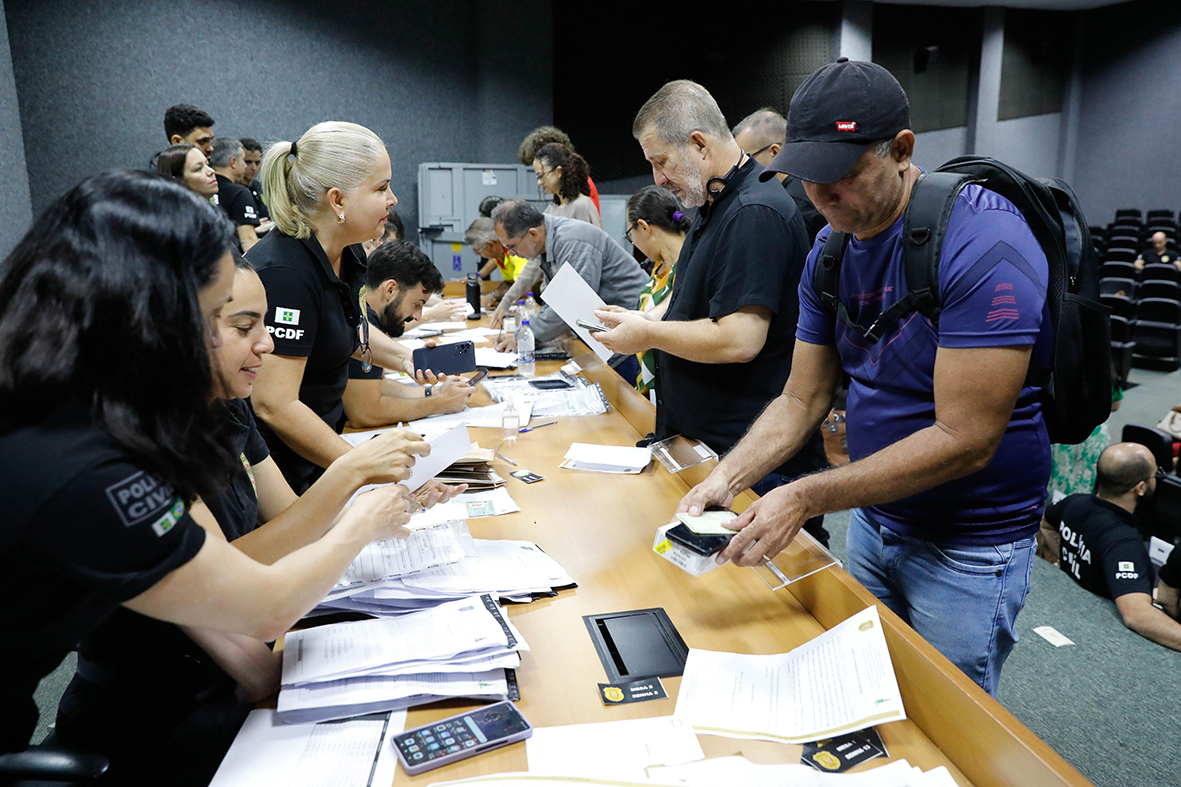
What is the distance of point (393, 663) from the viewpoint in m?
1.12

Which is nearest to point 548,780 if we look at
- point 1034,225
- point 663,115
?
point 1034,225

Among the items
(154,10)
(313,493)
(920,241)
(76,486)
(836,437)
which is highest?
(154,10)

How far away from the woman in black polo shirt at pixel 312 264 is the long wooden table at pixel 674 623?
52cm

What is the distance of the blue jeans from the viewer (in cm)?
134

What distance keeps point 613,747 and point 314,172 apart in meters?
1.44

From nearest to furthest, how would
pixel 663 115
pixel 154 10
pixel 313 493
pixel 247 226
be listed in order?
1. pixel 313 493
2. pixel 663 115
3. pixel 247 226
4. pixel 154 10

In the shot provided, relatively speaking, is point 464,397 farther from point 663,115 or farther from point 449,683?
point 449,683

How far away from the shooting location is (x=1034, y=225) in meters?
1.29

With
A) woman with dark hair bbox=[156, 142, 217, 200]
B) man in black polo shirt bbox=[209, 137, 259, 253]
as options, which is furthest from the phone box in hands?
man in black polo shirt bbox=[209, 137, 259, 253]

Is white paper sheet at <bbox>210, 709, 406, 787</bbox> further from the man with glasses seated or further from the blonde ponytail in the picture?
the man with glasses seated

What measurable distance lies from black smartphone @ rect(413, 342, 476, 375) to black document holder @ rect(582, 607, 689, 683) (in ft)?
5.19

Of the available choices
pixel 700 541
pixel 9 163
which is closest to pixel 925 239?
pixel 700 541

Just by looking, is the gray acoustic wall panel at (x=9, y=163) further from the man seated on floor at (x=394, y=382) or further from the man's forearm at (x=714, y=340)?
the man's forearm at (x=714, y=340)

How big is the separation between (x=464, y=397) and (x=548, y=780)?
192 centimetres
